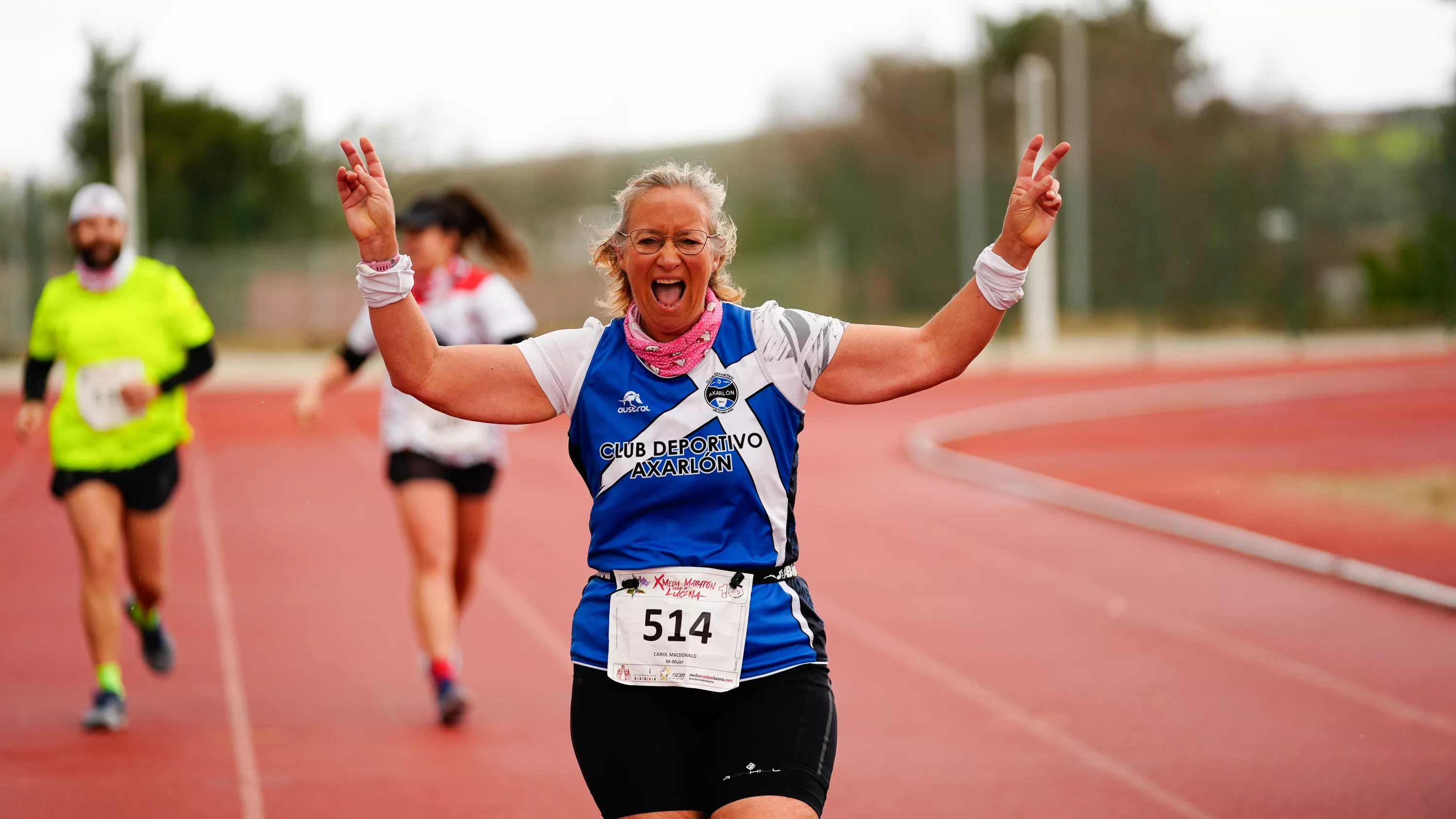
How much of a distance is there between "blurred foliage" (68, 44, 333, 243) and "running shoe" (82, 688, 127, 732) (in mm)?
36868

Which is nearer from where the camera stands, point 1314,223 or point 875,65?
point 1314,223

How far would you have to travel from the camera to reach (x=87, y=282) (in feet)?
22.9

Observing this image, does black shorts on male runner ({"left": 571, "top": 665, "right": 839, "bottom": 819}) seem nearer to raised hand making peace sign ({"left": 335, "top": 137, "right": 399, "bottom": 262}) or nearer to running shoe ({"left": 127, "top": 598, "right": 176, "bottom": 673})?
raised hand making peace sign ({"left": 335, "top": 137, "right": 399, "bottom": 262})

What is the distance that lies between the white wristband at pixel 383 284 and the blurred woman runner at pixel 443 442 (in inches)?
133

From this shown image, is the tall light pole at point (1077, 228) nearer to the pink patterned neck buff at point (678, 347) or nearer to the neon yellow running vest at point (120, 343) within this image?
the neon yellow running vest at point (120, 343)

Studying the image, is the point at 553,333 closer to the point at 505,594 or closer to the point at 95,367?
the point at 95,367

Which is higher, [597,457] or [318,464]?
[597,457]

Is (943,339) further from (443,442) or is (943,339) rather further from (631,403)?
(443,442)

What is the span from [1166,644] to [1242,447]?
32.2ft

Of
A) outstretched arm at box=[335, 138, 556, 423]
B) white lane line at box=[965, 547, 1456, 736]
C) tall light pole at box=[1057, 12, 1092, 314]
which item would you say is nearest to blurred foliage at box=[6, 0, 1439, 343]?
tall light pole at box=[1057, 12, 1092, 314]

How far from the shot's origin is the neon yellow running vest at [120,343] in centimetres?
690

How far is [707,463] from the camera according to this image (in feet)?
10.8

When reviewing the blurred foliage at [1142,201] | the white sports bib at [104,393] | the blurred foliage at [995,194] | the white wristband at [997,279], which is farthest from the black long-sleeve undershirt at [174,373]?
the blurred foliage at [1142,201]

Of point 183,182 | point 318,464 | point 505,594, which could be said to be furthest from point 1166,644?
point 183,182
